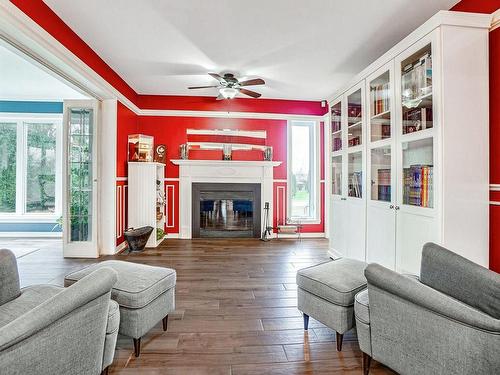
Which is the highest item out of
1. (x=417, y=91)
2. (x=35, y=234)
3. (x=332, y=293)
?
(x=417, y=91)

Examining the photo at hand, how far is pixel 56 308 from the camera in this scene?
Result: 1.04 meters

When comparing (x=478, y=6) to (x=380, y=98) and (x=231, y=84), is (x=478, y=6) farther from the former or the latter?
(x=231, y=84)

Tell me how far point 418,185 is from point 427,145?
36 cm

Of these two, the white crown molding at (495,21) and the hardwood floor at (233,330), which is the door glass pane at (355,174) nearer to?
the hardwood floor at (233,330)

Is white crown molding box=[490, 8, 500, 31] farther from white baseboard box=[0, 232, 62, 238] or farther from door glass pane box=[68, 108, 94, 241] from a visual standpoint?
white baseboard box=[0, 232, 62, 238]

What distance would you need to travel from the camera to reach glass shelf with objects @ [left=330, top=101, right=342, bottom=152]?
3.82 metres

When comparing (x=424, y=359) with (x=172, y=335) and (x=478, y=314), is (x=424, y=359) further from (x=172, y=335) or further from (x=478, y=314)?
(x=172, y=335)

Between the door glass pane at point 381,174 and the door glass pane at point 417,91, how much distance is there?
40 cm

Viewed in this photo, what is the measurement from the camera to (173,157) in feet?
17.3

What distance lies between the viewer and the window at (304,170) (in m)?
5.48

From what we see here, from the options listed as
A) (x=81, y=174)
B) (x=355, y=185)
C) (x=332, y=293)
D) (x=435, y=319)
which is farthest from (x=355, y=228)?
(x=81, y=174)

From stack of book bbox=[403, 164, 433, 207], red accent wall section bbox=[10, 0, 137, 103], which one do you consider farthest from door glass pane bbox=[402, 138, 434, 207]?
red accent wall section bbox=[10, 0, 137, 103]

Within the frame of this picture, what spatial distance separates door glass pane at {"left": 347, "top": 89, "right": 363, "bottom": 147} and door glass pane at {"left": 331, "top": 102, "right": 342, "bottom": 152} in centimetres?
25

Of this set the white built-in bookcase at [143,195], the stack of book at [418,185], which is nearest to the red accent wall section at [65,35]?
the white built-in bookcase at [143,195]
